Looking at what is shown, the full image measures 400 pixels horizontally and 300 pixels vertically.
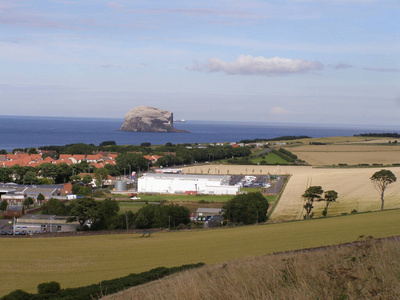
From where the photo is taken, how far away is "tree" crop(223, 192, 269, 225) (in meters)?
19.0

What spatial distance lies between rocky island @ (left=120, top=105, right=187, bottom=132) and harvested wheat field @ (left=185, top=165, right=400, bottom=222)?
360 feet

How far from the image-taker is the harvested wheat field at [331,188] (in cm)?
2061

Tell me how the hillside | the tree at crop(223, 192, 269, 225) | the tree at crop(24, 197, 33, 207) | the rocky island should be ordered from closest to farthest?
1. the hillside
2. the tree at crop(223, 192, 269, 225)
3. the tree at crop(24, 197, 33, 207)
4. the rocky island

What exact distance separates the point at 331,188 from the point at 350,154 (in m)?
27.9

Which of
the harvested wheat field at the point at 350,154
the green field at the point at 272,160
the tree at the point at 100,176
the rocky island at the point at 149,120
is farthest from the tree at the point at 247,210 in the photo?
the rocky island at the point at 149,120

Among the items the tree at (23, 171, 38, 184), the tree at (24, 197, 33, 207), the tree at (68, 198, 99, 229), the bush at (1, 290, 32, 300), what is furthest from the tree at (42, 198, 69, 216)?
the bush at (1, 290, 32, 300)

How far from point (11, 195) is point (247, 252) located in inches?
859

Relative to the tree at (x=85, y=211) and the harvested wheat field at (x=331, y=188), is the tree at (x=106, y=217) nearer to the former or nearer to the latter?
the tree at (x=85, y=211)

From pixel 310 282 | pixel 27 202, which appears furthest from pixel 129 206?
pixel 310 282

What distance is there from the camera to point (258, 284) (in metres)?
4.41

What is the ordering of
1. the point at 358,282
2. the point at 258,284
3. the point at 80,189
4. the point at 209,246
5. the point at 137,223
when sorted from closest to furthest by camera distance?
the point at 358,282 < the point at 258,284 < the point at 209,246 < the point at 137,223 < the point at 80,189

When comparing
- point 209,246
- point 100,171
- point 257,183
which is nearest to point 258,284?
point 209,246

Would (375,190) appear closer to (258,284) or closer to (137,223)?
(137,223)

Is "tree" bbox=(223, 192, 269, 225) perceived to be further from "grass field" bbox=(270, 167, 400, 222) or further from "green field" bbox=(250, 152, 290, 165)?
"green field" bbox=(250, 152, 290, 165)
